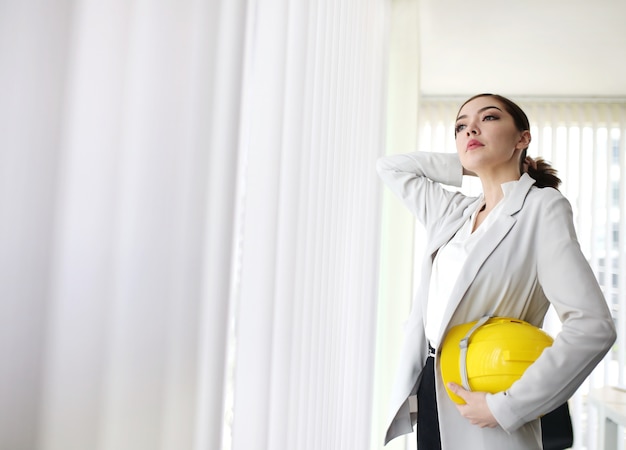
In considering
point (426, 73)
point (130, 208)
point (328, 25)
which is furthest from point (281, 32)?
point (426, 73)

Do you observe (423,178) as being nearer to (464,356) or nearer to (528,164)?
(528,164)

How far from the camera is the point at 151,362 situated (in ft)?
1.41

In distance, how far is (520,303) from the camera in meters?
1.33

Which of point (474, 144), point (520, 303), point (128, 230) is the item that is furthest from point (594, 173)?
point (128, 230)

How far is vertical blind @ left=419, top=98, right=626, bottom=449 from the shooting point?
4688 mm

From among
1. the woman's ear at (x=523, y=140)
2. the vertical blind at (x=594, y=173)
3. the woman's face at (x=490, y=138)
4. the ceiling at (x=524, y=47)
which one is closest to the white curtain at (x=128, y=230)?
the woman's face at (x=490, y=138)

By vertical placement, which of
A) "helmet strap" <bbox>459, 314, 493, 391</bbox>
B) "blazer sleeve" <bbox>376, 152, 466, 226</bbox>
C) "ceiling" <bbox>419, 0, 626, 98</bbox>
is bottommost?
"helmet strap" <bbox>459, 314, 493, 391</bbox>

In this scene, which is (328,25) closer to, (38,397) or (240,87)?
(240,87)

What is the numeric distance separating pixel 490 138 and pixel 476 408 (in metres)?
0.71

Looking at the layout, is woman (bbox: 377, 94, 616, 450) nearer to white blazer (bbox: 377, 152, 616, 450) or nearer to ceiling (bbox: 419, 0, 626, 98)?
white blazer (bbox: 377, 152, 616, 450)

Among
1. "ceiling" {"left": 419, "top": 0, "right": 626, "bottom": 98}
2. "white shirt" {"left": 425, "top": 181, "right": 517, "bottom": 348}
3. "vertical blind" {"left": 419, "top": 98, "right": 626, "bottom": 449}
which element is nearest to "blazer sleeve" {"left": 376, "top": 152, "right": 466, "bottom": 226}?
"white shirt" {"left": 425, "top": 181, "right": 517, "bottom": 348}

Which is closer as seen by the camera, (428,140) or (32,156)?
(32,156)

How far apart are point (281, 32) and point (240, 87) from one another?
420mm

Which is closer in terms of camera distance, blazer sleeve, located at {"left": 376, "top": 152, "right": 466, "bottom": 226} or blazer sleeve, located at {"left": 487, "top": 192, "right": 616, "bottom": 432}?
blazer sleeve, located at {"left": 487, "top": 192, "right": 616, "bottom": 432}
